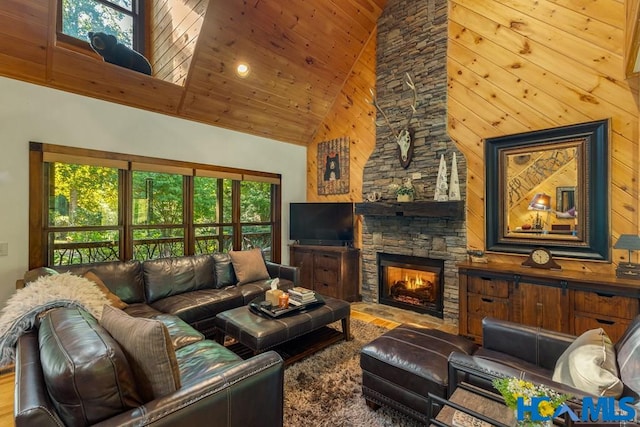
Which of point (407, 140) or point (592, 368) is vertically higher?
point (407, 140)

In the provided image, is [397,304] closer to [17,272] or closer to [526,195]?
[526,195]

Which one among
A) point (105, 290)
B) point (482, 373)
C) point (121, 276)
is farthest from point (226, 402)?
point (121, 276)

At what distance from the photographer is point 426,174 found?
403cm

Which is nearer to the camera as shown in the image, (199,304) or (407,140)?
(199,304)

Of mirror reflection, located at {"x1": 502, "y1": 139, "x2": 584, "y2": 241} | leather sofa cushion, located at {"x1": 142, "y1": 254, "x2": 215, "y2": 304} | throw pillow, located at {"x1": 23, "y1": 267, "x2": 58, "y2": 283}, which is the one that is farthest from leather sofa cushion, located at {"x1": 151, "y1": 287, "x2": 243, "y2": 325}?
mirror reflection, located at {"x1": 502, "y1": 139, "x2": 584, "y2": 241}

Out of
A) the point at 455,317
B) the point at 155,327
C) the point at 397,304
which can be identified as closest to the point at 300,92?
the point at 397,304

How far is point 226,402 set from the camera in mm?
1292

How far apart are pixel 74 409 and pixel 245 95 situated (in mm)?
4000

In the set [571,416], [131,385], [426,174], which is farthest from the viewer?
[426,174]

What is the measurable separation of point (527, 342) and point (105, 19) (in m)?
5.25

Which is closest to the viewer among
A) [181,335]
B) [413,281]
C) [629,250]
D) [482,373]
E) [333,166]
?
[482,373]
